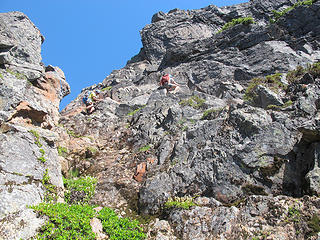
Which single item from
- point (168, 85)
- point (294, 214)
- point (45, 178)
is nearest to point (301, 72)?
point (168, 85)

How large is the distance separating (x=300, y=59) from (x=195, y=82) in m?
9.18

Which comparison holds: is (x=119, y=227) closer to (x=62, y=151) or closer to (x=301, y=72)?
(x=62, y=151)

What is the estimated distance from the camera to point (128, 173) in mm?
12211

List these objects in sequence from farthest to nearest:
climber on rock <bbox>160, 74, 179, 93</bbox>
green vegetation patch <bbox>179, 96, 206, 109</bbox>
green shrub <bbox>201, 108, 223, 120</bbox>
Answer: climber on rock <bbox>160, 74, 179, 93</bbox> < green vegetation patch <bbox>179, 96, 206, 109</bbox> < green shrub <bbox>201, 108, 223, 120</bbox>

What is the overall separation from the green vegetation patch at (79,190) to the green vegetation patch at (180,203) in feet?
11.2

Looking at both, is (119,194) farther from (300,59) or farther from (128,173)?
(300,59)

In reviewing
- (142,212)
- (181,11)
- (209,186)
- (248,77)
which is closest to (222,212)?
(209,186)

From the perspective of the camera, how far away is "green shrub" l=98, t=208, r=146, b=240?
26.7 feet

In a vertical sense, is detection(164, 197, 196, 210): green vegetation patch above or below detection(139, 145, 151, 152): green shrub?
below

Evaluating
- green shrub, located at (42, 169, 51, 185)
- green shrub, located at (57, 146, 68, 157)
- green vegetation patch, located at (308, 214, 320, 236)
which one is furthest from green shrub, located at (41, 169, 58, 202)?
green vegetation patch, located at (308, 214, 320, 236)

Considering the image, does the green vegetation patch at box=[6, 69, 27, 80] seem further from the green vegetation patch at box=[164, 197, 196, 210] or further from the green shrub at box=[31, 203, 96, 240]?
the green vegetation patch at box=[164, 197, 196, 210]

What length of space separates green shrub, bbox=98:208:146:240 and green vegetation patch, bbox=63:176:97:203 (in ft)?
5.85

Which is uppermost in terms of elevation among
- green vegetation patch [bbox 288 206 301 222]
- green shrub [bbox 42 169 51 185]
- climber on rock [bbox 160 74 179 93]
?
climber on rock [bbox 160 74 179 93]

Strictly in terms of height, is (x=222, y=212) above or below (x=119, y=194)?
below
